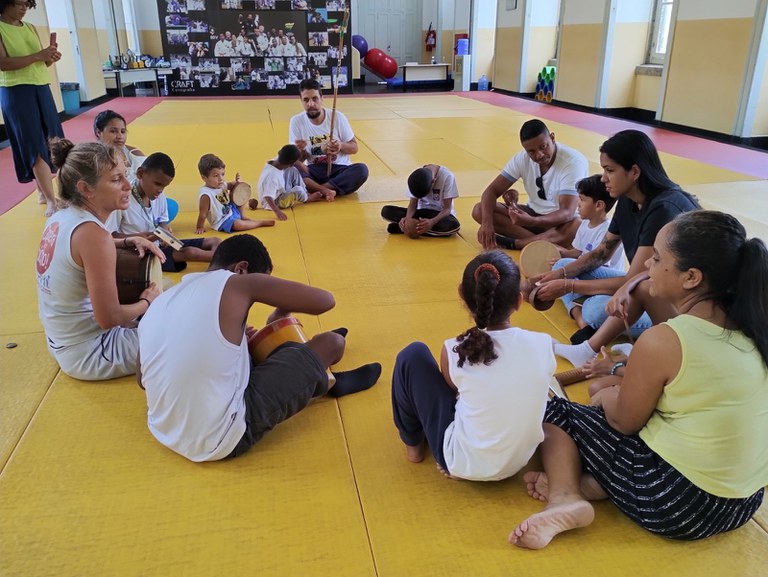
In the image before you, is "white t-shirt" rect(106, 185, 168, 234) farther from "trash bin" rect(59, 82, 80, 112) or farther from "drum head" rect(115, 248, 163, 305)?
"trash bin" rect(59, 82, 80, 112)

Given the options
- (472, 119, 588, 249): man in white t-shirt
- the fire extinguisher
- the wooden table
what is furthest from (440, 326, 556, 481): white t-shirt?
the fire extinguisher

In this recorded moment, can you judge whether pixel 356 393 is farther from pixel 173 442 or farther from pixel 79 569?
pixel 79 569

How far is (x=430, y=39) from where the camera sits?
838 inches

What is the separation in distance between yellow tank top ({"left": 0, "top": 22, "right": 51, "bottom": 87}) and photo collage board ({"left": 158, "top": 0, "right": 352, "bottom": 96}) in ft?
39.5

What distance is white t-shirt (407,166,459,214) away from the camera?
15.8 feet

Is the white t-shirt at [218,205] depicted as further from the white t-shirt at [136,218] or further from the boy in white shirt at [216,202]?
the white t-shirt at [136,218]

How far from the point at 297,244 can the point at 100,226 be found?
2.19 metres

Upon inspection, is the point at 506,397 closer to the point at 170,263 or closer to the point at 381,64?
the point at 170,263

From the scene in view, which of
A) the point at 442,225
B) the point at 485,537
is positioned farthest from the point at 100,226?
the point at 442,225

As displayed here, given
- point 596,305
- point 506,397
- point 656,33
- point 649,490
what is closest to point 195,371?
point 506,397

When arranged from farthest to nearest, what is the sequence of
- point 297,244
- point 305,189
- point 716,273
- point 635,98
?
point 635,98, point 305,189, point 297,244, point 716,273

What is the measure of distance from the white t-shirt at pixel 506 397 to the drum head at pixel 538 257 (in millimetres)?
1750

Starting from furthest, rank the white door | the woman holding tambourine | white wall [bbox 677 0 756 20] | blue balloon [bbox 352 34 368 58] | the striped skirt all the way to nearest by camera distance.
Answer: the white door → blue balloon [bbox 352 34 368 58] → white wall [bbox 677 0 756 20] → the woman holding tambourine → the striped skirt

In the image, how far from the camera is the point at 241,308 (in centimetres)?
226
